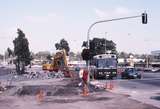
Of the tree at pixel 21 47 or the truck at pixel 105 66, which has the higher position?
the tree at pixel 21 47

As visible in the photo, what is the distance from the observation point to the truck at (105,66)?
5556 centimetres

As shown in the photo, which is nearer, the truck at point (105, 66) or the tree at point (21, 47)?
the truck at point (105, 66)

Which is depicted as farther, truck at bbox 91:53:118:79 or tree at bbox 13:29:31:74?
tree at bbox 13:29:31:74

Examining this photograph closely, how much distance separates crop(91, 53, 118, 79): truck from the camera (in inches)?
2188

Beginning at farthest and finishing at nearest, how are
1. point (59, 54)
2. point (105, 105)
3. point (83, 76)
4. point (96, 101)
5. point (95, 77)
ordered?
point (59, 54), point (95, 77), point (83, 76), point (96, 101), point (105, 105)

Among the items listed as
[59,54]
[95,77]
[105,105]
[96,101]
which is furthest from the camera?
[59,54]

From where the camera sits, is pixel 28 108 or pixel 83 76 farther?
pixel 83 76

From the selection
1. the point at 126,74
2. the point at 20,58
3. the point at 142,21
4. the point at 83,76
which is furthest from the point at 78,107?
the point at 20,58

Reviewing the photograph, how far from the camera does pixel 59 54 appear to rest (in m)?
73.4

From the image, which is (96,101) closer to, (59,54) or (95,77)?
(95,77)

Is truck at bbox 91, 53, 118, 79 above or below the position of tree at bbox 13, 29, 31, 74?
below

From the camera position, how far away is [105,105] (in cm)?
2439

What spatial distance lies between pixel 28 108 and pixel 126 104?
5280mm

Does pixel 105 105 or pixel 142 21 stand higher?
pixel 142 21
